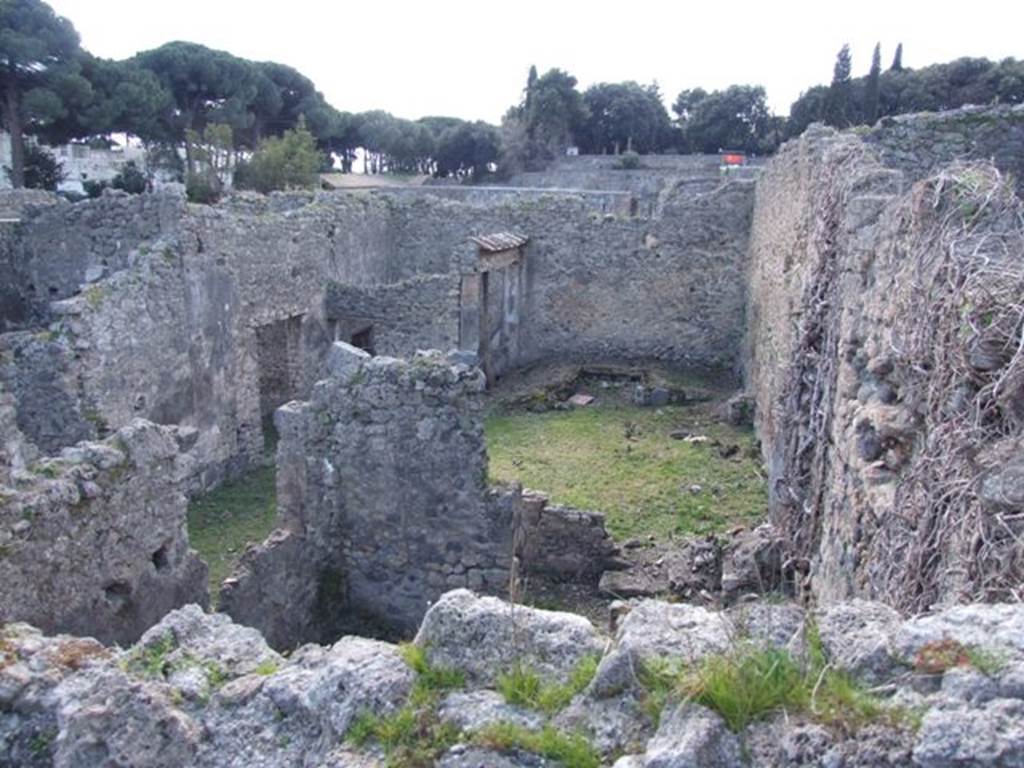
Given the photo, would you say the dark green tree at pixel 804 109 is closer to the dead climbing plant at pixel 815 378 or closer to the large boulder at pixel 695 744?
the dead climbing plant at pixel 815 378

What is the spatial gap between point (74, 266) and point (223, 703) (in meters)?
10.8

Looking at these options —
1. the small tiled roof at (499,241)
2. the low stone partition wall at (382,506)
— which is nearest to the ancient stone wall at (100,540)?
the low stone partition wall at (382,506)

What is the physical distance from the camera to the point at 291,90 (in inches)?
2014

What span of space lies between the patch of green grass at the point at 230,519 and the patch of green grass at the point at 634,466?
2734 millimetres

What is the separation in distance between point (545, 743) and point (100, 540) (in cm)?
378

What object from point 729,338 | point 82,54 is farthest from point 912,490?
point 82,54

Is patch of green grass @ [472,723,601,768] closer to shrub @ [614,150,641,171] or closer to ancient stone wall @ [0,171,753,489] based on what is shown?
ancient stone wall @ [0,171,753,489]

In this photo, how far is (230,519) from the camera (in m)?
9.96

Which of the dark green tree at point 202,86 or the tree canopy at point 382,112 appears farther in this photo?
the dark green tree at point 202,86

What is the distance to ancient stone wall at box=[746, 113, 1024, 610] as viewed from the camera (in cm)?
340

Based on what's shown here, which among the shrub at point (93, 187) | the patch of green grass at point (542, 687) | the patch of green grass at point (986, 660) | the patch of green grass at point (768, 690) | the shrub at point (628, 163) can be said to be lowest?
the patch of green grass at point (542, 687)

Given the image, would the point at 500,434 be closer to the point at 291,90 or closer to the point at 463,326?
the point at 463,326

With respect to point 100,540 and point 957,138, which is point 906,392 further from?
point 957,138

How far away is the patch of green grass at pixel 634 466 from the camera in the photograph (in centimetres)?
1022
